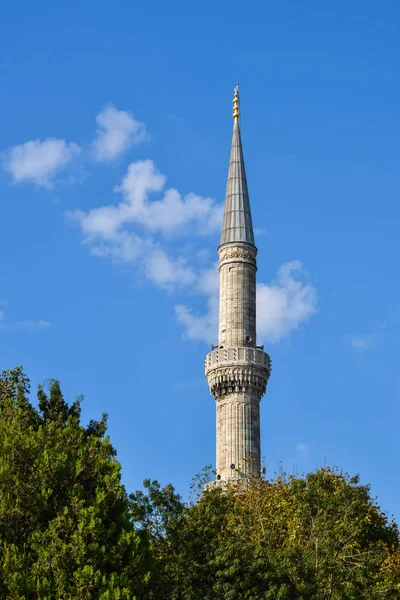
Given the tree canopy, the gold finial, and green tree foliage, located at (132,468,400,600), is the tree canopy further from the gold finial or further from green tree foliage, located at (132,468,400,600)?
the gold finial

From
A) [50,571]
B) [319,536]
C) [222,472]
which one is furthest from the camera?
[222,472]

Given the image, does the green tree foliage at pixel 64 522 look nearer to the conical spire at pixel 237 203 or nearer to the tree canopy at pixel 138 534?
the tree canopy at pixel 138 534

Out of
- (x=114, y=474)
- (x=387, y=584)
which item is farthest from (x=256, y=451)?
(x=114, y=474)

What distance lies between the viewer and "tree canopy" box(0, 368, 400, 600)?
2559 cm

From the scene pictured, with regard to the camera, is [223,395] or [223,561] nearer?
[223,561]

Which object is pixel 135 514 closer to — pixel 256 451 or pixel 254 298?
pixel 256 451

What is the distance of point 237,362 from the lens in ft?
172

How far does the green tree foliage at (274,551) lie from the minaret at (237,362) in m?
11.5

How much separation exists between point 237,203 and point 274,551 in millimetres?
27746

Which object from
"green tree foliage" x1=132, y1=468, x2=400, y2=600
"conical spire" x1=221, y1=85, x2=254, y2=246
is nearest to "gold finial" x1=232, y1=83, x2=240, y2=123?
"conical spire" x1=221, y1=85, x2=254, y2=246

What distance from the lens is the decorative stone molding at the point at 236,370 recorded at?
52.4 metres

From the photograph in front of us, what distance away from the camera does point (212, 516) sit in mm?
31406

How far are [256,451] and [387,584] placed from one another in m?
16.4

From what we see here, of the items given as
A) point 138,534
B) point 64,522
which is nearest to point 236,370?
point 138,534
